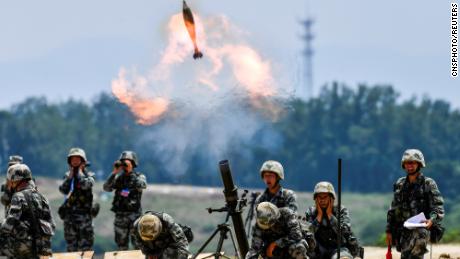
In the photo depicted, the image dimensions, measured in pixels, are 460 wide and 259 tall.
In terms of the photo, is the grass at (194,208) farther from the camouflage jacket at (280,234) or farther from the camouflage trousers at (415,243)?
the camouflage jacket at (280,234)

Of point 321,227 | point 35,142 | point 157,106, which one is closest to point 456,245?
point 157,106

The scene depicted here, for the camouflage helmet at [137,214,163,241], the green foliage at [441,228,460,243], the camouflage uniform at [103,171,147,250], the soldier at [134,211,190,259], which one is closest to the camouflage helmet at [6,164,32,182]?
the soldier at [134,211,190,259]

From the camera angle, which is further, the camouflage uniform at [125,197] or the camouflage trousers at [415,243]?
the camouflage uniform at [125,197]

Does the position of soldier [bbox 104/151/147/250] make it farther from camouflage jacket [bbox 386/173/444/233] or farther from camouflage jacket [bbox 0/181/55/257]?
camouflage jacket [bbox 386/173/444/233]

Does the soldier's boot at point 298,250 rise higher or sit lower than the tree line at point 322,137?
lower

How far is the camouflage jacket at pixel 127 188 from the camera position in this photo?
31.7 meters

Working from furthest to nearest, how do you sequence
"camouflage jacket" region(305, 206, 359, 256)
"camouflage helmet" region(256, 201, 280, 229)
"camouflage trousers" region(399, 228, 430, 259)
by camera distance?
1. "camouflage trousers" region(399, 228, 430, 259)
2. "camouflage jacket" region(305, 206, 359, 256)
3. "camouflage helmet" region(256, 201, 280, 229)

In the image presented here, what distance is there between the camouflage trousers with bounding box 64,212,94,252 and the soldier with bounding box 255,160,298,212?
640cm

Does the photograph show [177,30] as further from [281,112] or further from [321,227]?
[321,227]

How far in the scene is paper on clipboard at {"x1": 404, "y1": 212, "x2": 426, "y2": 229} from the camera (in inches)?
1024

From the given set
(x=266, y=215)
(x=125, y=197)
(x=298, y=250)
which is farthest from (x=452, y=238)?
(x=266, y=215)

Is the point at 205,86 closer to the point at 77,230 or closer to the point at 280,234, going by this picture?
the point at 77,230

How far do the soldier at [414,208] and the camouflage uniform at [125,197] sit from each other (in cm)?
676

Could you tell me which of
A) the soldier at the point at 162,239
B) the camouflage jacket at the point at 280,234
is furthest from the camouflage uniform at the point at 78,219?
the camouflage jacket at the point at 280,234
